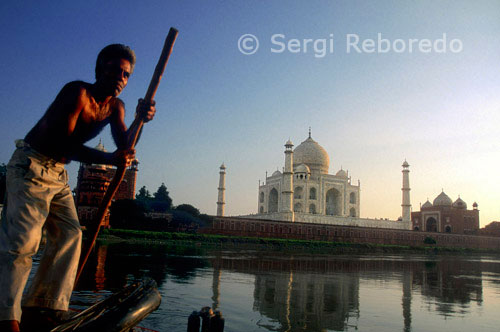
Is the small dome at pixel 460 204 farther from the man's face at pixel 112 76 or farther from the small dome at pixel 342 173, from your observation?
the man's face at pixel 112 76

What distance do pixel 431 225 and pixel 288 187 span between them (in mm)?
29133

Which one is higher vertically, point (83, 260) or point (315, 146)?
point (315, 146)

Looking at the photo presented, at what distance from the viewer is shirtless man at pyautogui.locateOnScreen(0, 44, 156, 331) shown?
2.36 meters

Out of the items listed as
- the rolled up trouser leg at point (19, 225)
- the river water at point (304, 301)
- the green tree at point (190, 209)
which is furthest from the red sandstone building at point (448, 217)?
the rolled up trouser leg at point (19, 225)

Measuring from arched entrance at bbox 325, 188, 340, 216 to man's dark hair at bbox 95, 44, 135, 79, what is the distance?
51.6 meters

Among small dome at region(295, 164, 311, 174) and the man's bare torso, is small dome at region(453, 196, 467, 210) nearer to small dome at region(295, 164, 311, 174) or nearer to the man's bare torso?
small dome at region(295, 164, 311, 174)

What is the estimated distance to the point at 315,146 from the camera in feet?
181

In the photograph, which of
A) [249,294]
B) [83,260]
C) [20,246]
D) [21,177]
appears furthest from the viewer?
[249,294]

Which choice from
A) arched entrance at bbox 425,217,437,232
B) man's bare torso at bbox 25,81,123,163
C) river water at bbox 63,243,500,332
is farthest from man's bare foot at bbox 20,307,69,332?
arched entrance at bbox 425,217,437,232

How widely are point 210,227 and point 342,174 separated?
918 inches

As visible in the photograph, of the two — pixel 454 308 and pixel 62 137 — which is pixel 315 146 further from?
pixel 62 137

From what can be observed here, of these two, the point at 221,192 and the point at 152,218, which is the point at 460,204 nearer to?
the point at 221,192

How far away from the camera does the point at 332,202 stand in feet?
179

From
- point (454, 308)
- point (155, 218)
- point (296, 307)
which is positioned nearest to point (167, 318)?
point (296, 307)
